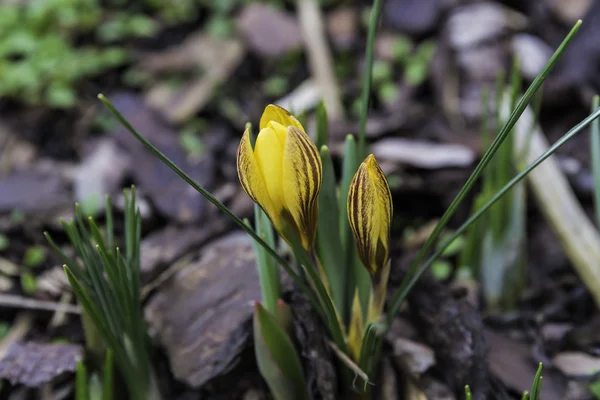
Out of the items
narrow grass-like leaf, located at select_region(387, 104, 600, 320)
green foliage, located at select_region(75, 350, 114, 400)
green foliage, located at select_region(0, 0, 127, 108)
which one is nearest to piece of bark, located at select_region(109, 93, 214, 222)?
green foliage, located at select_region(0, 0, 127, 108)

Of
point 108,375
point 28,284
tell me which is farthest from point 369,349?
point 28,284

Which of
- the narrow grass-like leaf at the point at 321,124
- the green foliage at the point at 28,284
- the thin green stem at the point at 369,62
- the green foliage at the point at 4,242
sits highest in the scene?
the thin green stem at the point at 369,62

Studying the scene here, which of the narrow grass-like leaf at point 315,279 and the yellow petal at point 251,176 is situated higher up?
the yellow petal at point 251,176

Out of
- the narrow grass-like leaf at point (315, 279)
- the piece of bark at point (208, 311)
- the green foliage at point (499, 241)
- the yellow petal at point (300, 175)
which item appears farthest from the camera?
the green foliage at point (499, 241)

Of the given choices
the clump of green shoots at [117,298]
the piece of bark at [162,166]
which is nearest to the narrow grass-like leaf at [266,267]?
the clump of green shoots at [117,298]

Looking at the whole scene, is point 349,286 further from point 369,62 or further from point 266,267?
point 369,62

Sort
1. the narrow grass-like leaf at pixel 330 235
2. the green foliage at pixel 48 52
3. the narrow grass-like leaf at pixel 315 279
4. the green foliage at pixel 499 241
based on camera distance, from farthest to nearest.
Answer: the green foliage at pixel 48 52
the green foliage at pixel 499 241
the narrow grass-like leaf at pixel 330 235
the narrow grass-like leaf at pixel 315 279

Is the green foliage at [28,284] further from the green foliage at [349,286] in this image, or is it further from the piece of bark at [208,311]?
the green foliage at [349,286]

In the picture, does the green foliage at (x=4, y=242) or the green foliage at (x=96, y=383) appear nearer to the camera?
the green foliage at (x=96, y=383)

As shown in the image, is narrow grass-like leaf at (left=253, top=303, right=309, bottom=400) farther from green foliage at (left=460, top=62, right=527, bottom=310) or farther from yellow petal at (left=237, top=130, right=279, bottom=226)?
green foliage at (left=460, top=62, right=527, bottom=310)
